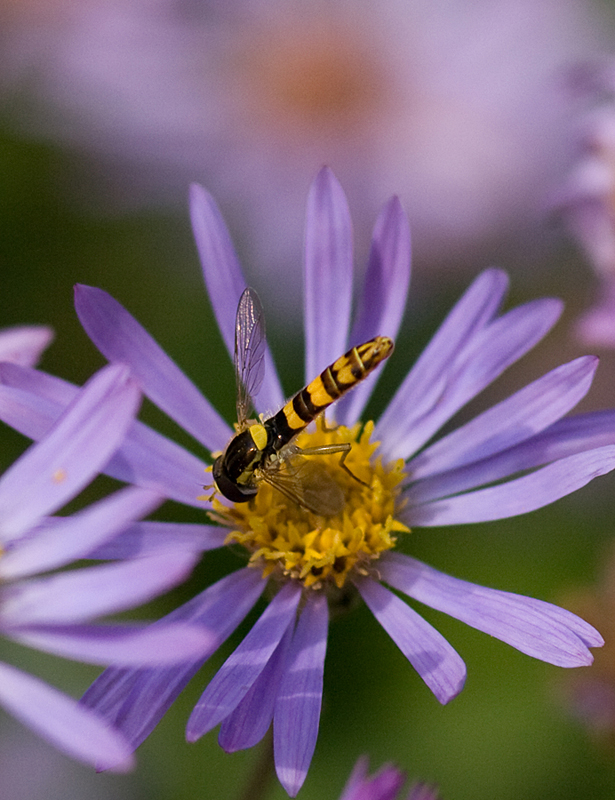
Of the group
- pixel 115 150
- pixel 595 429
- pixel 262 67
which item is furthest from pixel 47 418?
pixel 262 67

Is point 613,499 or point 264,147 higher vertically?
point 264,147

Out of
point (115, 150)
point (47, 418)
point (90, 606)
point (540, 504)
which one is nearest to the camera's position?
point (90, 606)

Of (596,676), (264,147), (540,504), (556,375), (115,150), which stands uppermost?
(115,150)

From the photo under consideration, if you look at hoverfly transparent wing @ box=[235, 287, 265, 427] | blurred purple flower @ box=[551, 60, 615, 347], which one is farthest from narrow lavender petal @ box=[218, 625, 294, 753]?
blurred purple flower @ box=[551, 60, 615, 347]

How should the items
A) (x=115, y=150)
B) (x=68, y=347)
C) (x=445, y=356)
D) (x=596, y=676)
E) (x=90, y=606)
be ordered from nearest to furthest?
1. (x=90, y=606)
2. (x=445, y=356)
3. (x=596, y=676)
4. (x=68, y=347)
5. (x=115, y=150)

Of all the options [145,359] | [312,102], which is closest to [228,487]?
[145,359]

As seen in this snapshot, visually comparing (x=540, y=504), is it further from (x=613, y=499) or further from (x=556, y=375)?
(x=613, y=499)
